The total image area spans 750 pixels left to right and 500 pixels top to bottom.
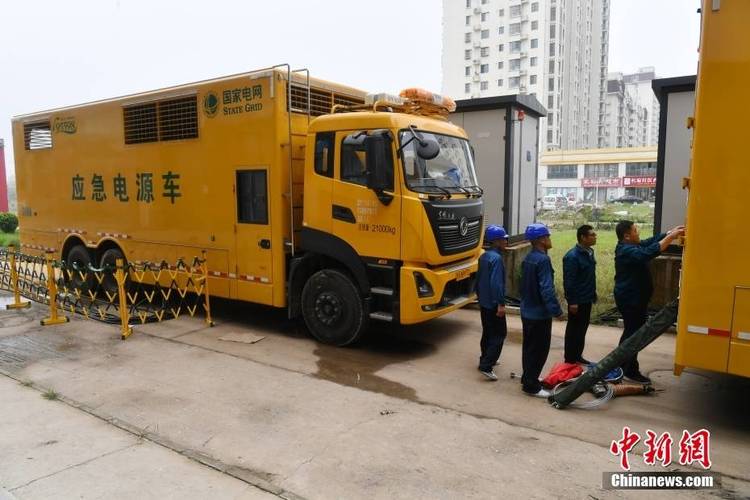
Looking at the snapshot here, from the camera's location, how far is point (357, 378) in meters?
5.75

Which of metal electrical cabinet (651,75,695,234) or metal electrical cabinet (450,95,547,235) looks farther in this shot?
metal electrical cabinet (450,95,547,235)

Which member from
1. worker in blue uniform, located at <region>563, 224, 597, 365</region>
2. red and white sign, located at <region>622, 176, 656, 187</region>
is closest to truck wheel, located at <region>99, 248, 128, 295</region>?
worker in blue uniform, located at <region>563, 224, 597, 365</region>

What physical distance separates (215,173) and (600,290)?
6510mm

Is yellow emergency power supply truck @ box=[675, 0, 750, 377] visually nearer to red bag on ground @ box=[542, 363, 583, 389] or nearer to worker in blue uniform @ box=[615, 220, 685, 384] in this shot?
worker in blue uniform @ box=[615, 220, 685, 384]

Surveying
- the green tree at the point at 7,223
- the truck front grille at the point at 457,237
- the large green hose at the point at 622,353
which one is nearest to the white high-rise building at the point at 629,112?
the green tree at the point at 7,223

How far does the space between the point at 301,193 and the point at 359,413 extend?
133 inches

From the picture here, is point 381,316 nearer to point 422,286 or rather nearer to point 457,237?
point 422,286

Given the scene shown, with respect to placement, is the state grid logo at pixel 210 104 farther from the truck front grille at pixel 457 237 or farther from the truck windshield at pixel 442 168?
the truck front grille at pixel 457 237

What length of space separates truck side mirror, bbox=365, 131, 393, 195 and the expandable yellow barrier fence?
10.5 ft

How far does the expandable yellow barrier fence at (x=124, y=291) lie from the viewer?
783 cm

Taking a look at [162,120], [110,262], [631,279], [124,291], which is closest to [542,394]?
[631,279]

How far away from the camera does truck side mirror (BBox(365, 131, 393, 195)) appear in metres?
5.97

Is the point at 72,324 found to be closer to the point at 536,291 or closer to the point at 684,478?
the point at 536,291

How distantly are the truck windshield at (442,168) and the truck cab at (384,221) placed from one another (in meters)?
0.01
